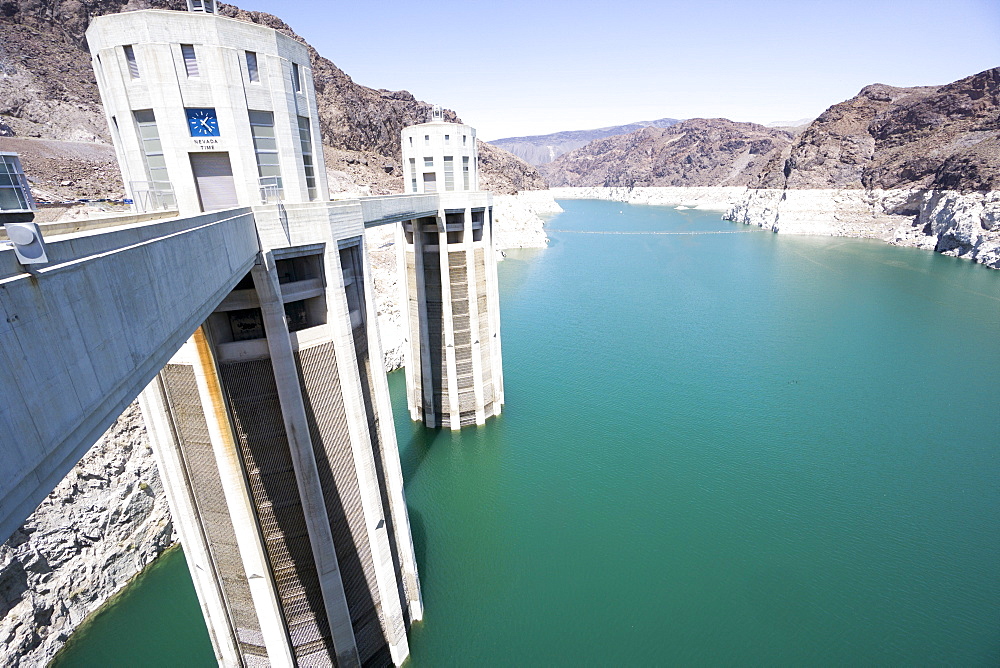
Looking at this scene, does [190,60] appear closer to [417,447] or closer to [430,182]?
[430,182]

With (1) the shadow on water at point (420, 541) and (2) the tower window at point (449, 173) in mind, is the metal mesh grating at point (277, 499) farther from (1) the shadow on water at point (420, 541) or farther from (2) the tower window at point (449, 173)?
(2) the tower window at point (449, 173)

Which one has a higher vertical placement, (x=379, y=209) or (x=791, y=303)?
(x=379, y=209)

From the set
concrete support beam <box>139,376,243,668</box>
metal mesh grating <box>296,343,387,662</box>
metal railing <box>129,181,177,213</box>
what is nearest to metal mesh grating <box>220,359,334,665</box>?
metal mesh grating <box>296,343,387,662</box>

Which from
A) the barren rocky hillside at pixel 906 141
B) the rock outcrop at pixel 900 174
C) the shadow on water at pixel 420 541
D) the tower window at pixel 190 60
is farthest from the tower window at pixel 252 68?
the barren rocky hillside at pixel 906 141

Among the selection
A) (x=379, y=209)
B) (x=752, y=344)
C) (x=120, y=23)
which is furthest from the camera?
(x=752, y=344)

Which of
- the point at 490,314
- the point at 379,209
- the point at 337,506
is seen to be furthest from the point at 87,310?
the point at 490,314

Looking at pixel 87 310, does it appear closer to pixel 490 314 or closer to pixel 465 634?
pixel 465 634

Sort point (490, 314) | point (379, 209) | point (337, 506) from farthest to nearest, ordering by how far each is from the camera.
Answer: point (490, 314) → point (379, 209) → point (337, 506)

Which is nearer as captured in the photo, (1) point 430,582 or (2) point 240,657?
(2) point 240,657
